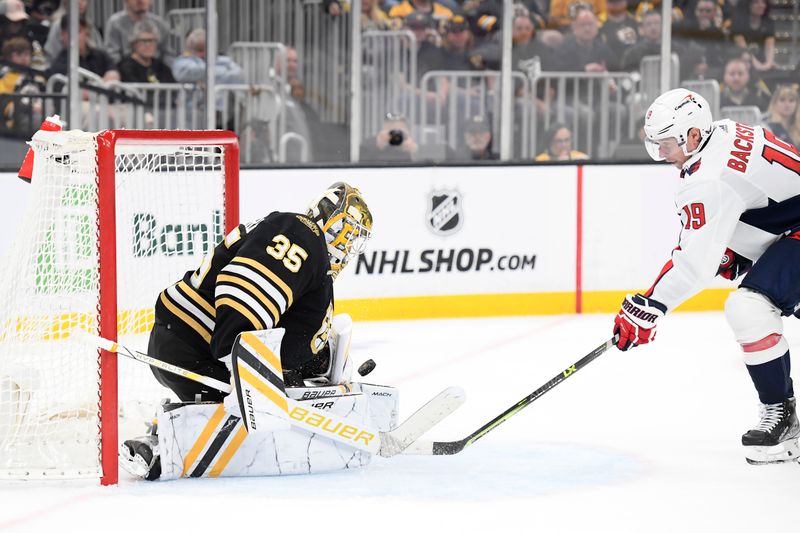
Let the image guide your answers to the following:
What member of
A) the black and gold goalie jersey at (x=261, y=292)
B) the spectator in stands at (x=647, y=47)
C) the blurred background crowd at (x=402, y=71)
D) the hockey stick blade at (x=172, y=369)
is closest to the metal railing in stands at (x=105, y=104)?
the blurred background crowd at (x=402, y=71)

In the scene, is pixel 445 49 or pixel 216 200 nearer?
pixel 216 200

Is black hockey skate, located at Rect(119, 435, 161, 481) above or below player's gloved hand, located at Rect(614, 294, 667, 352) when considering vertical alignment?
below

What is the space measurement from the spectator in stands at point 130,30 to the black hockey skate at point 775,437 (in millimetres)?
Result: 3923

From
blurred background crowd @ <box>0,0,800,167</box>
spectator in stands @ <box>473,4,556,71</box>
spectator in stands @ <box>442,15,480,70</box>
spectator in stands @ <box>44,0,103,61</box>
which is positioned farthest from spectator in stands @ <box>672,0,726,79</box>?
spectator in stands @ <box>44,0,103,61</box>

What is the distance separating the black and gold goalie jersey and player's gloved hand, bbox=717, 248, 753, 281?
1.02 meters

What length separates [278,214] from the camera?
2.79 meters

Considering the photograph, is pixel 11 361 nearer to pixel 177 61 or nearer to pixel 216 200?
pixel 216 200

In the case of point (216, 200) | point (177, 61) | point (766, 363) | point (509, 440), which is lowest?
point (509, 440)

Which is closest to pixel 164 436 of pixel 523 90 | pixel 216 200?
pixel 216 200

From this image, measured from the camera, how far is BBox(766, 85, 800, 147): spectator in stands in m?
7.20

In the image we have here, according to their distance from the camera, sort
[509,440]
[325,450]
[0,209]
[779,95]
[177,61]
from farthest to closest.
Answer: [779,95]
[177,61]
[0,209]
[509,440]
[325,450]

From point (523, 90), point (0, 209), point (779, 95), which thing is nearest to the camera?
point (0, 209)

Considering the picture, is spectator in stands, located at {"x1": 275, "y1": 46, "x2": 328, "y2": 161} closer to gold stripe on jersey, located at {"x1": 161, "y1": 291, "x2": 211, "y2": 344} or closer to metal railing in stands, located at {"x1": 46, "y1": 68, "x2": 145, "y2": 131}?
metal railing in stands, located at {"x1": 46, "y1": 68, "x2": 145, "y2": 131}

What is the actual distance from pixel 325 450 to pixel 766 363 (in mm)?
1068
